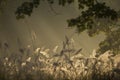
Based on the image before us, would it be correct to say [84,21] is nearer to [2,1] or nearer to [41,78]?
[41,78]

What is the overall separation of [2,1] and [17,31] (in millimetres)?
40940

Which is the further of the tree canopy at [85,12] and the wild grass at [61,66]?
the tree canopy at [85,12]

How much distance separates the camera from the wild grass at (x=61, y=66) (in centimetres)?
634

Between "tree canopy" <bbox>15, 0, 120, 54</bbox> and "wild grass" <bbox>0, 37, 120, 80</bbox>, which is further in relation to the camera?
"tree canopy" <bbox>15, 0, 120, 54</bbox>

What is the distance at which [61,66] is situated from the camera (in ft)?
22.5

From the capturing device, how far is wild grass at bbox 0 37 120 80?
6336 mm

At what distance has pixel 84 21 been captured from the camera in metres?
7.00

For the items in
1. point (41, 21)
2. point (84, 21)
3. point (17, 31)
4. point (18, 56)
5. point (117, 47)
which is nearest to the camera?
point (84, 21)

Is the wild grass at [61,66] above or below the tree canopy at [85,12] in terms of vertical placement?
below

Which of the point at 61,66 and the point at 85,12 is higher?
the point at 85,12

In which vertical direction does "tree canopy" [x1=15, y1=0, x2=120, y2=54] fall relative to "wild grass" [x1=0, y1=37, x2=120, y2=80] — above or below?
above

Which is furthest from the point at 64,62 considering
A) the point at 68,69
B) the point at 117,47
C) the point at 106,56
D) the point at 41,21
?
the point at 41,21

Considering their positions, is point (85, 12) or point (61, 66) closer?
point (61, 66)

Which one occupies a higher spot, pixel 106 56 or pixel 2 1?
pixel 2 1
